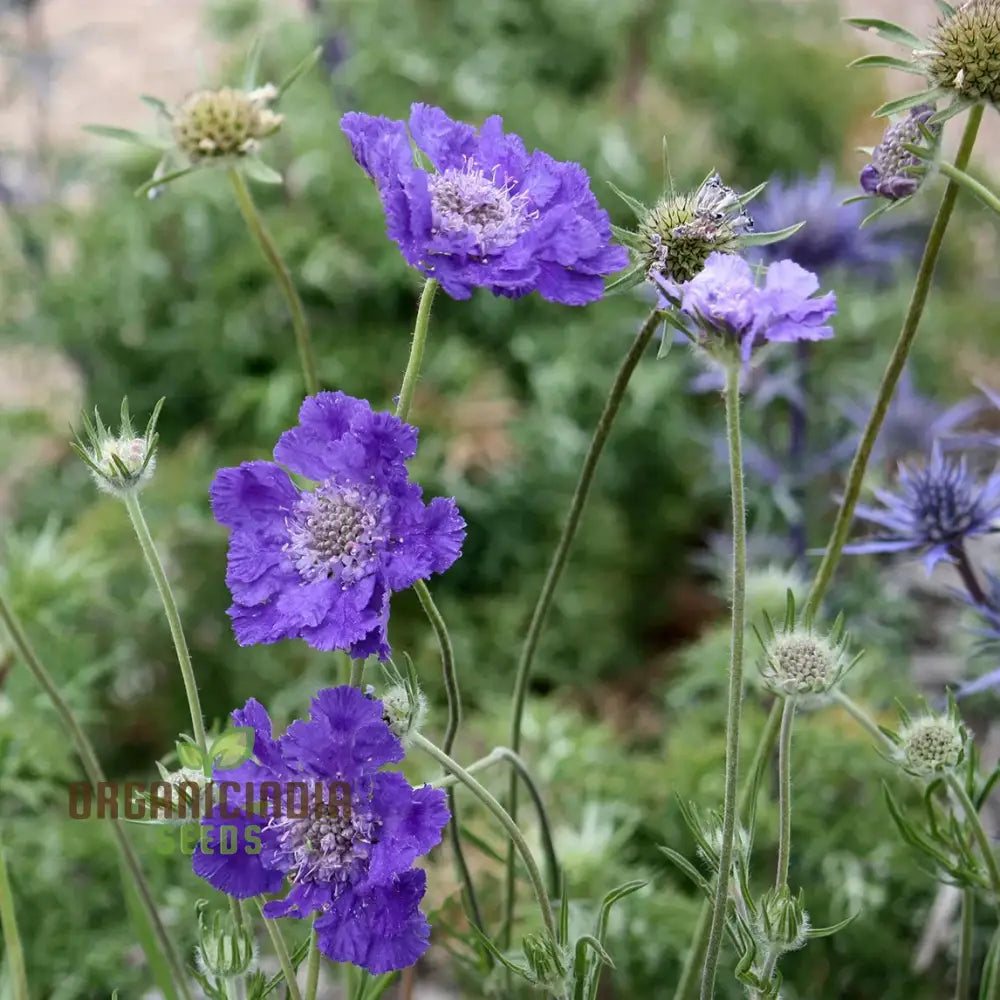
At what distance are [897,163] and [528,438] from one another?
955 mm

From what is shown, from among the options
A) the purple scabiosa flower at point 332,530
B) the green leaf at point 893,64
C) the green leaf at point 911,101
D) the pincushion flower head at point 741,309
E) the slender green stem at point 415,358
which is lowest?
the purple scabiosa flower at point 332,530

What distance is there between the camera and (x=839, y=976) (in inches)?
39.8

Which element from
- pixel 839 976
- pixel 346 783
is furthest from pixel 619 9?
pixel 346 783

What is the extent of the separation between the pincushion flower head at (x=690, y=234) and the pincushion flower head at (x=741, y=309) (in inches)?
1.8

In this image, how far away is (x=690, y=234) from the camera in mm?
548

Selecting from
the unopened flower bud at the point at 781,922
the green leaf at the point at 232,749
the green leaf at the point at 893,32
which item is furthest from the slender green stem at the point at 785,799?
the green leaf at the point at 893,32

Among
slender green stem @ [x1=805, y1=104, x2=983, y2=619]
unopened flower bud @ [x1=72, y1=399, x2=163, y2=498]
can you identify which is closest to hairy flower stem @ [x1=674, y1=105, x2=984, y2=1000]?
slender green stem @ [x1=805, y1=104, x2=983, y2=619]

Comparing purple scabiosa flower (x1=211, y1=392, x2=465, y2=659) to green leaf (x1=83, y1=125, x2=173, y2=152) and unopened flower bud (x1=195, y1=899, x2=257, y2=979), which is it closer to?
unopened flower bud (x1=195, y1=899, x2=257, y2=979)

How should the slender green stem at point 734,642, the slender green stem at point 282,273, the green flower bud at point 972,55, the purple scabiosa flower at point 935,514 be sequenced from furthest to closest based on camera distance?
1. the purple scabiosa flower at point 935,514
2. the slender green stem at point 282,273
3. the green flower bud at point 972,55
4. the slender green stem at point 734,642

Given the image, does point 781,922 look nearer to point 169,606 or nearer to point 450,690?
point 450,690

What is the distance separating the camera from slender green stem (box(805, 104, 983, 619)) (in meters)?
0.58

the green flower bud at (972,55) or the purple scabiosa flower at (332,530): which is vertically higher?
the green flower bud at (972,55)

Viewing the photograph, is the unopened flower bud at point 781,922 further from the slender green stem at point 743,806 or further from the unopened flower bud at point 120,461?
the unopened flower bud at point 120,461

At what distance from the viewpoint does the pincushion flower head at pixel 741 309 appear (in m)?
Answer: 0.48
